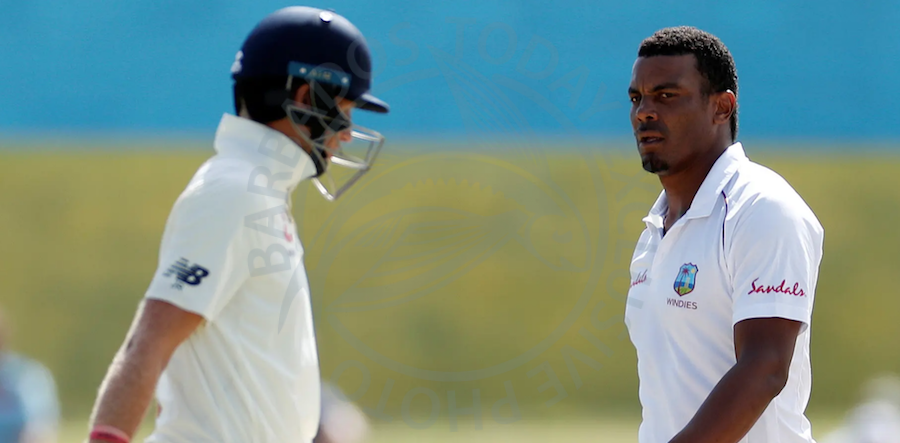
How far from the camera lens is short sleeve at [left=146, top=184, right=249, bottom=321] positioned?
2396mm

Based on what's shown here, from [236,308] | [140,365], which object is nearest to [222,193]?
[236,308]

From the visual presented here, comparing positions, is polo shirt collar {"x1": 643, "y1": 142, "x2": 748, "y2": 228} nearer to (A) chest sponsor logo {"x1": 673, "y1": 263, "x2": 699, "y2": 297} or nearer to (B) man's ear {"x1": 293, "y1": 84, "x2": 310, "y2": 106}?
(A) chest sponsor logo {"x1": 673, "y1": 263, "x2": 699, "y2": 297}

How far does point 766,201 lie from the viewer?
2.72 m

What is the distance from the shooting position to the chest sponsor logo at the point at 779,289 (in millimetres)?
2617

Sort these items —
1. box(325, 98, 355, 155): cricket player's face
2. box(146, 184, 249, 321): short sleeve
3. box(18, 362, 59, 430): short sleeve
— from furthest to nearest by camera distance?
box(18, 362, 59, 430): short sleeve → box(325, 98, 355, 155): cricket player's face → box(146, 184, 249, 321): short sleeve

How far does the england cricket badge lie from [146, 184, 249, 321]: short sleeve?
1229 mm

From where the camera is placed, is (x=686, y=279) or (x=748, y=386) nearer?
(x=748, y=386)

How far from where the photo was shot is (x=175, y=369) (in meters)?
2.54

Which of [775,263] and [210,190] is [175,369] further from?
[775,263]

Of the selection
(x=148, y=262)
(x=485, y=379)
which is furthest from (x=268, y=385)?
(x=148, y=262)

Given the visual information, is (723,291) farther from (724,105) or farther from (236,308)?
(236,308)

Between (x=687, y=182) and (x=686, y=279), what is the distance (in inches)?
16.4

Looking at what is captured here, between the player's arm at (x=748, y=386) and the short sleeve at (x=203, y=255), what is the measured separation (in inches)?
48.6

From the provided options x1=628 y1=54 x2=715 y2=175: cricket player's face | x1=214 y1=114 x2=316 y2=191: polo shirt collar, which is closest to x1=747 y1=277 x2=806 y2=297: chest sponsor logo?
x1=628 y1=54 x2=715 y2=175: cricket player's face
